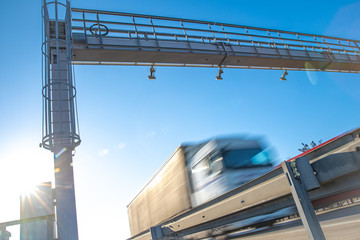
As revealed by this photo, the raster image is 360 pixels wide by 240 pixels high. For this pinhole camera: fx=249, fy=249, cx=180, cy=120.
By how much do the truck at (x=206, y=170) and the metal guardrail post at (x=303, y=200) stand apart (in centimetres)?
313

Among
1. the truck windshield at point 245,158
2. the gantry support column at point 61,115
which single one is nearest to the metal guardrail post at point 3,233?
the gantry support column at point 61,115

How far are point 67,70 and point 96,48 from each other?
182 cm

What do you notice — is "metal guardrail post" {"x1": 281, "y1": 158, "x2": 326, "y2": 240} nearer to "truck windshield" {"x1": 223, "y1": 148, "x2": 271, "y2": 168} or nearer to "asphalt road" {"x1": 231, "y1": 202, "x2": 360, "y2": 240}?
"asphalt road" {"x1": 231, "y1": 202, "x2": 360, "y2": 240}

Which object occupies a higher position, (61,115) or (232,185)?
(61,115)

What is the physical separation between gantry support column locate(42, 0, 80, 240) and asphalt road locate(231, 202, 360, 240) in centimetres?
364

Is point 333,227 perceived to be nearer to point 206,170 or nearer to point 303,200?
point 303,200

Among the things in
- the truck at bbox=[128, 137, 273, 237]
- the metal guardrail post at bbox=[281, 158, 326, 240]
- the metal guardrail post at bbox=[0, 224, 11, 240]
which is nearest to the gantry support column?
the metal guardrail post at bbox=[0, 224, 11, 240]

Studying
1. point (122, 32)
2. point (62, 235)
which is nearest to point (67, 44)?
point (122, 32)

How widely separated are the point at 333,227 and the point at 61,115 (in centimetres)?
508

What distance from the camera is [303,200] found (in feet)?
6.88

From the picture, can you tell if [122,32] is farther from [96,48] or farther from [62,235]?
[62,235]

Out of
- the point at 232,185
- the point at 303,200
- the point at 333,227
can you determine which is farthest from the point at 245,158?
the point at 303,200

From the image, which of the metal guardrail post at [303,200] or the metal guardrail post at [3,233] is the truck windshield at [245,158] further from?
the metal guardrail post at [3,233]

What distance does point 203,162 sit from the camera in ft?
18.7
